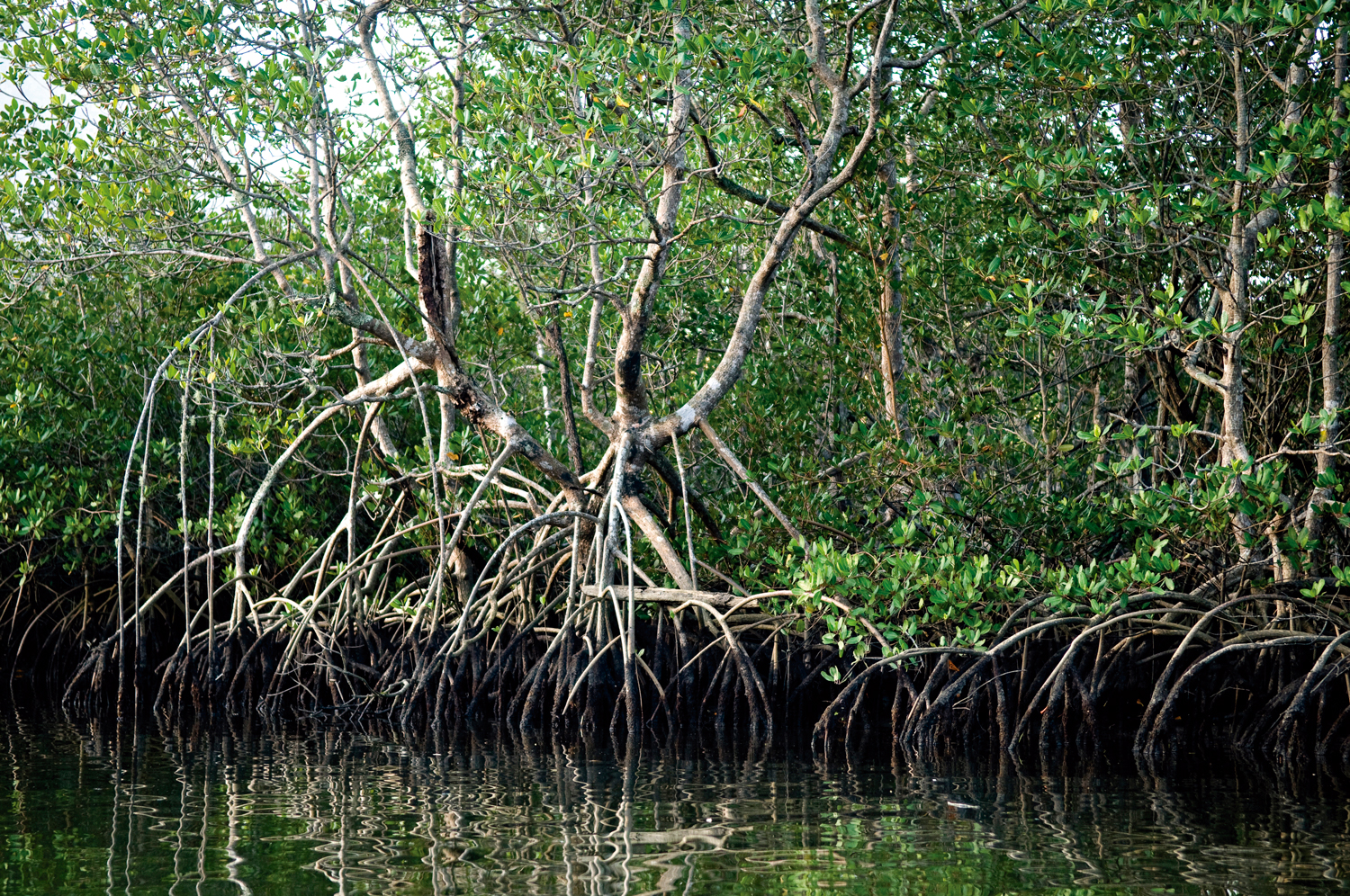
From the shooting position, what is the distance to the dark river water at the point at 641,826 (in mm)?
3332

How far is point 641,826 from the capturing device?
404 cm

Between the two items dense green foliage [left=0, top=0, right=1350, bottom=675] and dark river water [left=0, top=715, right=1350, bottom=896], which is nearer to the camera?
dark river water [left=0, top=715, right=1350, bottom=896]

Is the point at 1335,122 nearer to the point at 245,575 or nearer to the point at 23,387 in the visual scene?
the point at 245,575

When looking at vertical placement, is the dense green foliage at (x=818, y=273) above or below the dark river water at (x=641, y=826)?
above

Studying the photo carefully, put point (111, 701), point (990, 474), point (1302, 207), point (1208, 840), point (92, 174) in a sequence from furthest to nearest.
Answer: point (111, 701)
point (92, 174)
point (990, 474)
point (1302, 207)
point (1208, 840)

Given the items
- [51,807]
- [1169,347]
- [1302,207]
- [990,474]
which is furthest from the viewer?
[990,474]

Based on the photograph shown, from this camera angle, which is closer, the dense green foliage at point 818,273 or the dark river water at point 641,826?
the dark river water at point 641,826

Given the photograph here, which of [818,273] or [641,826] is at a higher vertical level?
[818,273]

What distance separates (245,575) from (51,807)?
311 centimetres

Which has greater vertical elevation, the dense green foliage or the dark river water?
the dense green foliage

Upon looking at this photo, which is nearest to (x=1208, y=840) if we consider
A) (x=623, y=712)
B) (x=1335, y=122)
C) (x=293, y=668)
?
(x=1335, y=122)

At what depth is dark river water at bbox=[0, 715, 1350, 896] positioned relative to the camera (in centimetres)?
333

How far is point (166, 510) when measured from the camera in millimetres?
9328

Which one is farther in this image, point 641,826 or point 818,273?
point 818,273
